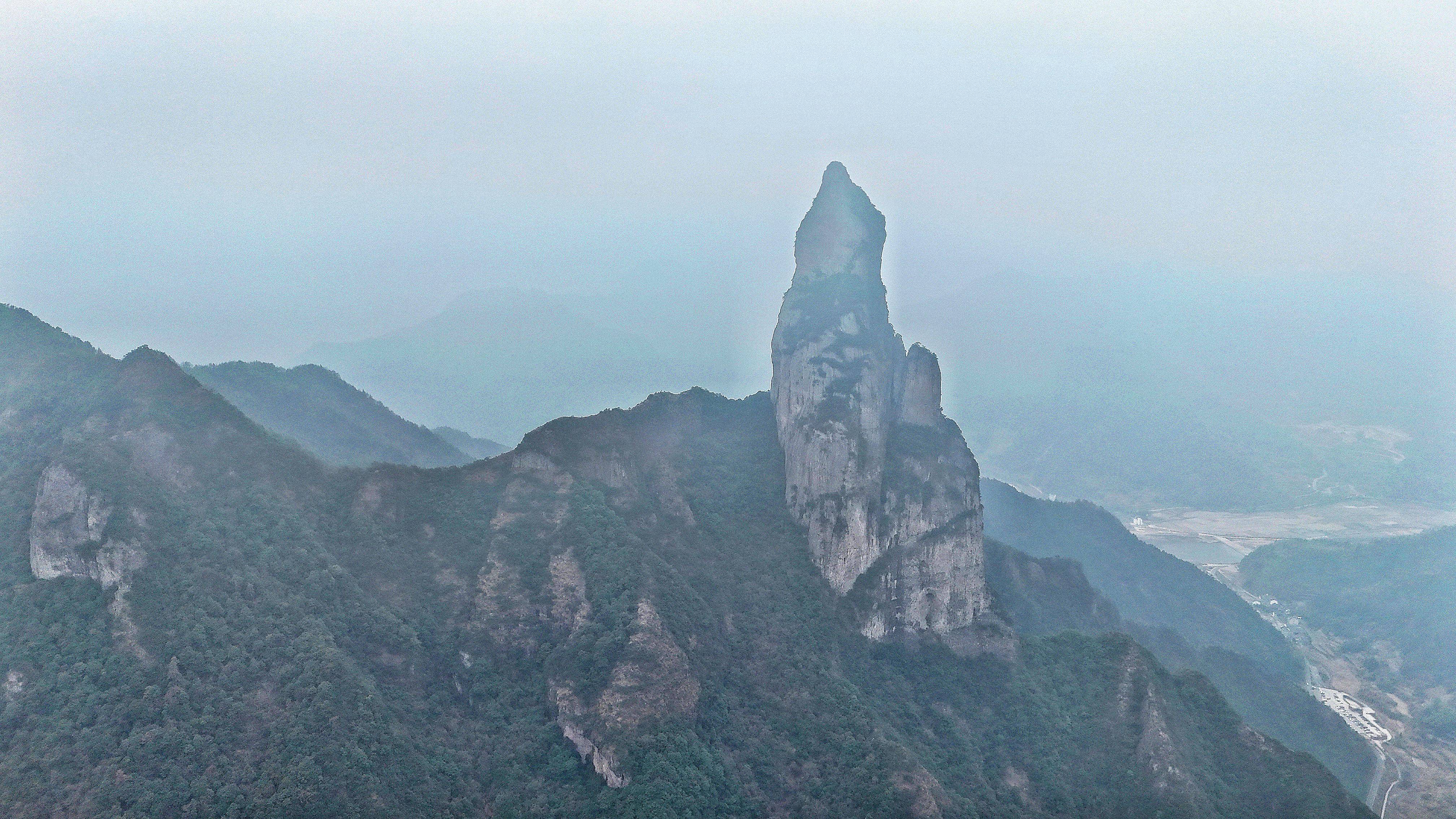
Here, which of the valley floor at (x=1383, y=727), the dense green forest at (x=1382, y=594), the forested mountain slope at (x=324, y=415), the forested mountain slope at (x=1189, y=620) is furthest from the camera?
the dense green forest at (x=1382, y=594)

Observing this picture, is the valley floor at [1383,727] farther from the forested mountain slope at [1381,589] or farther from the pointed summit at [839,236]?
the pointed summit at [839,236]

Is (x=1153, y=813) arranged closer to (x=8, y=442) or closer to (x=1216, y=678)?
(x=1216, y=678)

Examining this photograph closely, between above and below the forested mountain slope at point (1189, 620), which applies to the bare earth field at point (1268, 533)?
above

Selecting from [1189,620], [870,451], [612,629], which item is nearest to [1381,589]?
[1189,620]

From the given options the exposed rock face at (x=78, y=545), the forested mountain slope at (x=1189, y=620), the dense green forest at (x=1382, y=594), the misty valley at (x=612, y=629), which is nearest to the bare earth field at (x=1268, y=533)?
the dense green forest at (x=1382, y=594)

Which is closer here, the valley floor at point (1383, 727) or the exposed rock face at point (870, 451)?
the exposed rock face at point (870, 451)
